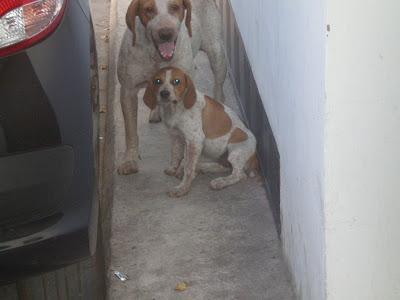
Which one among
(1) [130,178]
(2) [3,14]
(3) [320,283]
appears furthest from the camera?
(1) [130,178]

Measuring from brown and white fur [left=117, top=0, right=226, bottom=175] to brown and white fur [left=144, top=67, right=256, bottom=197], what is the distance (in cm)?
26

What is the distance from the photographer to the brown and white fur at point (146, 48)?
5191mm

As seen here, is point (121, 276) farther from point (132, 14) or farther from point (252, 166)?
point (132, 14)

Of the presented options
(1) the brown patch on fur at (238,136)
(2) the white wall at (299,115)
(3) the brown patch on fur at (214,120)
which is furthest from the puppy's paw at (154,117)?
(2) the white wall at (299,115)

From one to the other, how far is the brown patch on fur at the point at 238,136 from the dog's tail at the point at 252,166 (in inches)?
4.9

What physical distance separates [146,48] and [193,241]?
4.72 feet

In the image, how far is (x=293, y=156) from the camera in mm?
3541

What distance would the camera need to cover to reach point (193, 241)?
14.4 feet

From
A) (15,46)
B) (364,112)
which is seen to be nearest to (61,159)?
(15,46)

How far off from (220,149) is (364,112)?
2.47 metres

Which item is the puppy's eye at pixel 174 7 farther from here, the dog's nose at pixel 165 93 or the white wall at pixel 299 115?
the white wall at pixel 299 115

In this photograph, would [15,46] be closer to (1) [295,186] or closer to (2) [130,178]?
(1) [295,186]

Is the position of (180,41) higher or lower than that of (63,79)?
lower

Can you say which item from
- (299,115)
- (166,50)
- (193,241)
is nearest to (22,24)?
(299,115)
